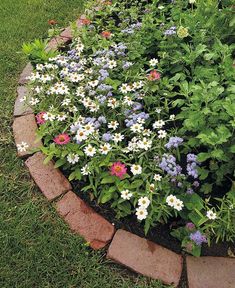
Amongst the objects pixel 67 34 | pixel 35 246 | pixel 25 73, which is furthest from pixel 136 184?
pixel 67 34

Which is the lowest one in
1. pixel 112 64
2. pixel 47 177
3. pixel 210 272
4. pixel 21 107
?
pixel 210 272

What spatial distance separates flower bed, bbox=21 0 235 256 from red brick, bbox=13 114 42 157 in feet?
0.22

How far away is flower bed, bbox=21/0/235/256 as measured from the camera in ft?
7.26

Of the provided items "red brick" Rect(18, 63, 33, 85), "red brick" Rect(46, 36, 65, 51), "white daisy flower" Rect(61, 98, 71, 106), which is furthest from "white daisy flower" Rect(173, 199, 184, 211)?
"red brick" Rect(46, 36, 65, 51)

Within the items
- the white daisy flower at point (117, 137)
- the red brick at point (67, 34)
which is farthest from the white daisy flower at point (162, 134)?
the red brick at point (67, 34)

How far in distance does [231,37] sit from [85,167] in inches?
55.4

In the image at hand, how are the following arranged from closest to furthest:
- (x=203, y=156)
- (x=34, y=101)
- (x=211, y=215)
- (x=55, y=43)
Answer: (x=211, y=215), (x=203, y=156), (x=34, y=101), (x=55, y=43)

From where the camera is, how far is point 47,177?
253 cm

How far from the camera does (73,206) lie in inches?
94.3

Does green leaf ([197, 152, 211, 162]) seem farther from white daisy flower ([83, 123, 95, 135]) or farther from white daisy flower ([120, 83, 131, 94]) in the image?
white daisy flower ([120, 83, 131, 94])

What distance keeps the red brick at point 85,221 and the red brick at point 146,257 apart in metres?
0.07

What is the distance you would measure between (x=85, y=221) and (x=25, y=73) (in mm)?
1439

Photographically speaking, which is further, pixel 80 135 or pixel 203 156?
pixel 80 135

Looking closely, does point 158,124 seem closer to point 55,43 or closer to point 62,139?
point 62,139
